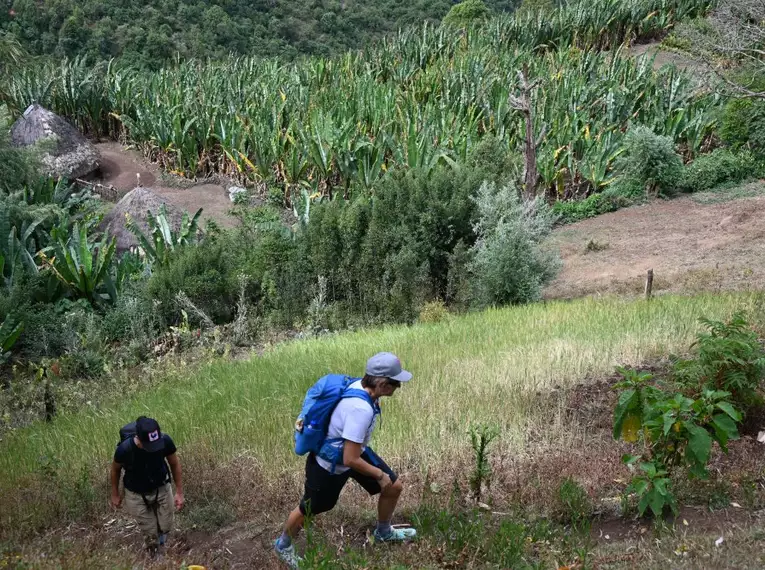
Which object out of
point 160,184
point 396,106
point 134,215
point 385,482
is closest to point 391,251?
point 134,215

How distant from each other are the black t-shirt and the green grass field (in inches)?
36.9

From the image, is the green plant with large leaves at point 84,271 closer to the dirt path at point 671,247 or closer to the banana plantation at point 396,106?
the banana plantation at point 396,106

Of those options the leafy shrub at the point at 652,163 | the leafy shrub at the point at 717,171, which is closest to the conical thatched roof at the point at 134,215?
the leafy shrub at the point at 652,163

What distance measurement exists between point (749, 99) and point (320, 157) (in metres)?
10.6

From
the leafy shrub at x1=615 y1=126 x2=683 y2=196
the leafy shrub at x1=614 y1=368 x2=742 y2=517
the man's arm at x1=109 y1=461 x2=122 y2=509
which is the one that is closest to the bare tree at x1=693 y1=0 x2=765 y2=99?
the leafy shrub at x1=615 y1=126 x2=683 y2=196

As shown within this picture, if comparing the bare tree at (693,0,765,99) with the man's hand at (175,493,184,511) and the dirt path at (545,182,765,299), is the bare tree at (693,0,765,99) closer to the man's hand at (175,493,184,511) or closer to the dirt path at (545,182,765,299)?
the dirt path at (545,182,765,299)

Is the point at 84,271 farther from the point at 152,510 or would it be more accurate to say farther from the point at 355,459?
the point at 355,459

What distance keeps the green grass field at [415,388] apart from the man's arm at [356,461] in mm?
1435

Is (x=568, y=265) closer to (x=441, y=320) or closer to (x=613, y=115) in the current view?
(x=441, y=320)

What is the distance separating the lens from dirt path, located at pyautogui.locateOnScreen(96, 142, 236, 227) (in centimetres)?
1948

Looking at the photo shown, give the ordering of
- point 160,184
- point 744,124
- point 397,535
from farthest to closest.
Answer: point 160,184
point 744,124
point 397,535

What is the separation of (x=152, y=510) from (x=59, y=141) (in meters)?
19.0

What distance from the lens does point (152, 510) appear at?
466 cm

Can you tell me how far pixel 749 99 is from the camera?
18.3 m
